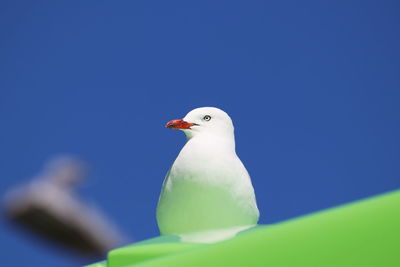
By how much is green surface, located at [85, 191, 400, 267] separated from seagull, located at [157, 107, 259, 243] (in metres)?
0.57

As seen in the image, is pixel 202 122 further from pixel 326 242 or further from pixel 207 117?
pixel 326 242

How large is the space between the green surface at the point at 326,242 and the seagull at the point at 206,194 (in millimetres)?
569

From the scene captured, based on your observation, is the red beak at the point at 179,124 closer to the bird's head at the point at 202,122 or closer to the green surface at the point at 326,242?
the bird's head at the point at 202,122

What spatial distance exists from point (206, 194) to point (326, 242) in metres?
0.79

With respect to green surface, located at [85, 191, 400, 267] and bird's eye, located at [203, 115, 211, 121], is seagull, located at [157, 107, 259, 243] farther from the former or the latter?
Result: green surface, located at [85, 191, 400, 267]

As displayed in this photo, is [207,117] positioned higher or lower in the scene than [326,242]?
higher

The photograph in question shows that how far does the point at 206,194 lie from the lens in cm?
189

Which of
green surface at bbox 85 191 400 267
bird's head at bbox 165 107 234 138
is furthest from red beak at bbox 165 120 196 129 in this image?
green surface at bbox 85 191 400 267

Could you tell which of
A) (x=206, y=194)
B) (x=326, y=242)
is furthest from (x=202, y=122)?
(x=326, y=242)

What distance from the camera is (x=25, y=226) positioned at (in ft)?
35.3

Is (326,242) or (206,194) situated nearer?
(326,242)

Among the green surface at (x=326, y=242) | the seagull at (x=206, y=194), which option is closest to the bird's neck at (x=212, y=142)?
the seagull at (x=206, y=194)

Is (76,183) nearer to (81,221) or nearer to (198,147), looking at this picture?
(81,221)

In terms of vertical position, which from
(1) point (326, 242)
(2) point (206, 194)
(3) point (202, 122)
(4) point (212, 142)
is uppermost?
(3) point (202, 122)
